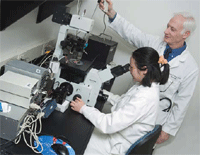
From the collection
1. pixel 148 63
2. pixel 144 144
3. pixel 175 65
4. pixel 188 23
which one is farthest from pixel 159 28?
pixel 144 144

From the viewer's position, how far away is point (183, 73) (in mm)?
1846

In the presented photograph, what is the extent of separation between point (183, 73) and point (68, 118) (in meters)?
1.11

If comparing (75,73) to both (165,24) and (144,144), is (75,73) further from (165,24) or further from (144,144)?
(165,24)

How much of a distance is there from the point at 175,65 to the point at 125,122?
0.88 metres

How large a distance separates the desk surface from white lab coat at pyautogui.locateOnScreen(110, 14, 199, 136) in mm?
878

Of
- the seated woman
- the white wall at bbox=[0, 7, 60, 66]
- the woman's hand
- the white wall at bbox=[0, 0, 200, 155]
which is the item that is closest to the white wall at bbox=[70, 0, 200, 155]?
the white wall at bbox=[0, 0, 200, 155]

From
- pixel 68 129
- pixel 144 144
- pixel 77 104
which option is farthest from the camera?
pixel 77 104

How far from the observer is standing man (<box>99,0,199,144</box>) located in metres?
1.78

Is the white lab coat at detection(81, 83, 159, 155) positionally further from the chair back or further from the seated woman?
the chair back

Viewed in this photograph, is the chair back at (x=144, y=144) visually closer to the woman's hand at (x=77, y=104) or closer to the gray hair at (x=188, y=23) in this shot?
the woman's hand at (x=77, y=104)

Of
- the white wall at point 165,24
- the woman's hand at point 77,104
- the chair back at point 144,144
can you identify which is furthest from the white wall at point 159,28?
the chair back at point 144,144

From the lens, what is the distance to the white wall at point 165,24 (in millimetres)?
2141

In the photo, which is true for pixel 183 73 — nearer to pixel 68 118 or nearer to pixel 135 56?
pixel 135 56

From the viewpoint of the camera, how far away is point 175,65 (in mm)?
1837
